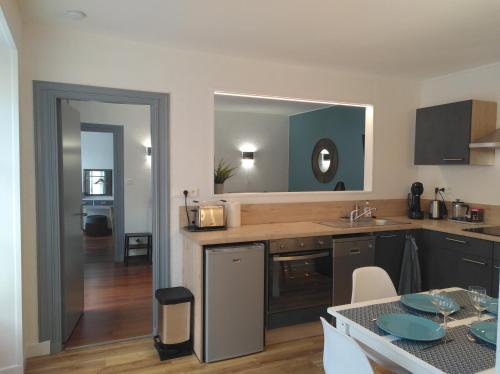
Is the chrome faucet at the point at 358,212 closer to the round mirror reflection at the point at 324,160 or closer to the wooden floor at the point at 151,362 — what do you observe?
the wooden floor at the point at 151,362

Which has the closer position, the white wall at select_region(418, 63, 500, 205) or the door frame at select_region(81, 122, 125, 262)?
the white wall at select_region(418, 63, 500, 205)

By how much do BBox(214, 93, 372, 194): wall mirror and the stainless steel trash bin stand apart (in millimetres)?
3557

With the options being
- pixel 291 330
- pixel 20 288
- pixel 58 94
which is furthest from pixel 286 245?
pixel 58 94

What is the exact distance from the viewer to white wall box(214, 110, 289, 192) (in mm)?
7070

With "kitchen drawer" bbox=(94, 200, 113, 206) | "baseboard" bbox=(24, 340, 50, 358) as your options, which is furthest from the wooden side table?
"baseboard" bbox=(24, 340, 50, 358)

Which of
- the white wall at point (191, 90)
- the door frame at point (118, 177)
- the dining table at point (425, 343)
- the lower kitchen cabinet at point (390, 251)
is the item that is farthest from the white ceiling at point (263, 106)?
the dining table at point (425, 343)

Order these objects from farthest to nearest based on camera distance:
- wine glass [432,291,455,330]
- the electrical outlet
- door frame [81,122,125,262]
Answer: door frame [81,122,125,262]
the electrical outlet
wine glass [432,291,455,330]

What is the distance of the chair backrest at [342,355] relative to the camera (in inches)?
52.3

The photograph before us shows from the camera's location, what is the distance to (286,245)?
120 inches

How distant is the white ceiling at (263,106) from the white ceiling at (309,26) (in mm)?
2545

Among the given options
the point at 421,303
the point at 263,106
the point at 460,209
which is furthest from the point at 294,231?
the point at 263,106

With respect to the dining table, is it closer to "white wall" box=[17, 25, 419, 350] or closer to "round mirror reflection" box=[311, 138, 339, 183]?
"white wall" box=[17, 25, 419, 350]

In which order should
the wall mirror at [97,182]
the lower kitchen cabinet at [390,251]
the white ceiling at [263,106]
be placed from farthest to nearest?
the wall mirror at [97,182] < the white ceiling at [263,106] < the lower kitchen cabinet at [390,251]

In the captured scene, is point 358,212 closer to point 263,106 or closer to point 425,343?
point 425,343
